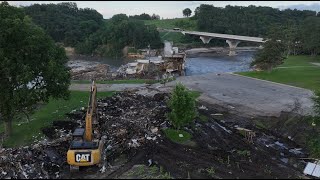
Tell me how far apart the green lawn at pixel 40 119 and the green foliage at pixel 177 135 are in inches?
337

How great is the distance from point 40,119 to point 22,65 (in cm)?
646

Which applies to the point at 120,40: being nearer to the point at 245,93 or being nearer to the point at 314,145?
the point at 245,93

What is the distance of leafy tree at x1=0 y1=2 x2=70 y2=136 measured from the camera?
24.8m

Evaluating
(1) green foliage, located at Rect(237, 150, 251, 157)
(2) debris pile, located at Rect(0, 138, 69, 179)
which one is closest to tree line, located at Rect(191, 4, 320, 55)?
(1) green foliage, located at Rect(237, 150, 251, 157)

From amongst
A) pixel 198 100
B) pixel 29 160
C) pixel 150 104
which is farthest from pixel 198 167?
pixel 198 100

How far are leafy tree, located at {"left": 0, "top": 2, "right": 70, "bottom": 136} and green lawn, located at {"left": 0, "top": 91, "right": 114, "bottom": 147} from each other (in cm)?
107

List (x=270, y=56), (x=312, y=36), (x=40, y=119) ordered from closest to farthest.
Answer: (x=40, y=119) < (x=270, y=56) < (x=312, y=36)

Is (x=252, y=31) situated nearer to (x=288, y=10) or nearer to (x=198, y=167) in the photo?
(x=288, y=10)

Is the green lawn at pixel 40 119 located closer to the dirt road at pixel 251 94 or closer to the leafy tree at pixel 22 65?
the leafy tree at pixel 22 65

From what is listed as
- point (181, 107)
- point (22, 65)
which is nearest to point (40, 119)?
point (22, 65)

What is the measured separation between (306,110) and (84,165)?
22581 millimetres

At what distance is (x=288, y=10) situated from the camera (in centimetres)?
15962

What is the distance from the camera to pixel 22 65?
25156 millimetres

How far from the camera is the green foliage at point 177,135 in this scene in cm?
2587
